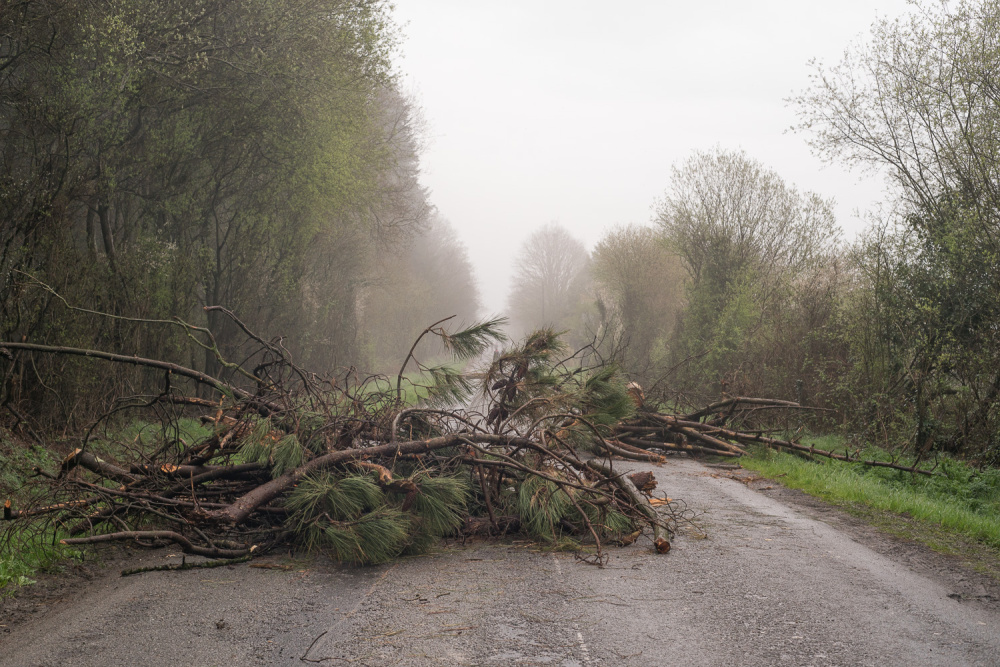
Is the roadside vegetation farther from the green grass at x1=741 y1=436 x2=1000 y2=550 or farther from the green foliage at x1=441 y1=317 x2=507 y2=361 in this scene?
the green foliage at x1=441 y1=317 x2=507 y2=361

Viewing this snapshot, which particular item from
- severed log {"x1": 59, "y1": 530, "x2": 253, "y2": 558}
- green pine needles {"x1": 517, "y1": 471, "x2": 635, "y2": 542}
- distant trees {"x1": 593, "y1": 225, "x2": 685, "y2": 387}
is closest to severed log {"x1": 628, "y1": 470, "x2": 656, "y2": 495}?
green pine needles {"x1": 517, "y1": 471, "x2": 635, "y2": 542}

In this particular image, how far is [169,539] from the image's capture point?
224 inches

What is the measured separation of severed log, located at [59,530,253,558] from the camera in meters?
5.21

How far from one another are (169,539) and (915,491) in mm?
9840

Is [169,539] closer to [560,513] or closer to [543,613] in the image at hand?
[543,613]

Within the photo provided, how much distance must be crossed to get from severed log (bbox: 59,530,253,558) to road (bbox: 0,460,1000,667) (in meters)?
0.18

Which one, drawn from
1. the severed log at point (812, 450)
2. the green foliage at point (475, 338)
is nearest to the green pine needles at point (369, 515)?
the green foliage at point (475, 338)

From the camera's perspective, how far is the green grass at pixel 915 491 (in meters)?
7.98

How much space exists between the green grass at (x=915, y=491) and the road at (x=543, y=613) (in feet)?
5.18

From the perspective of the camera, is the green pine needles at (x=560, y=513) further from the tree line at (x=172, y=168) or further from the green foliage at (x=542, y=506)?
the tree line at (x=172, y=168)

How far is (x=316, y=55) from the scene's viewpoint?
15727 millimetres

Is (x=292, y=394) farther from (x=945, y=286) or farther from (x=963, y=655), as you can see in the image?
(x=945, y=286)

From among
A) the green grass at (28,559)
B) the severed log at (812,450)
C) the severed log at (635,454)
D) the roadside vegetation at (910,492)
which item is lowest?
the green grass at (28,559)

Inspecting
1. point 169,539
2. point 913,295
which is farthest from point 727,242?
point 169,539
